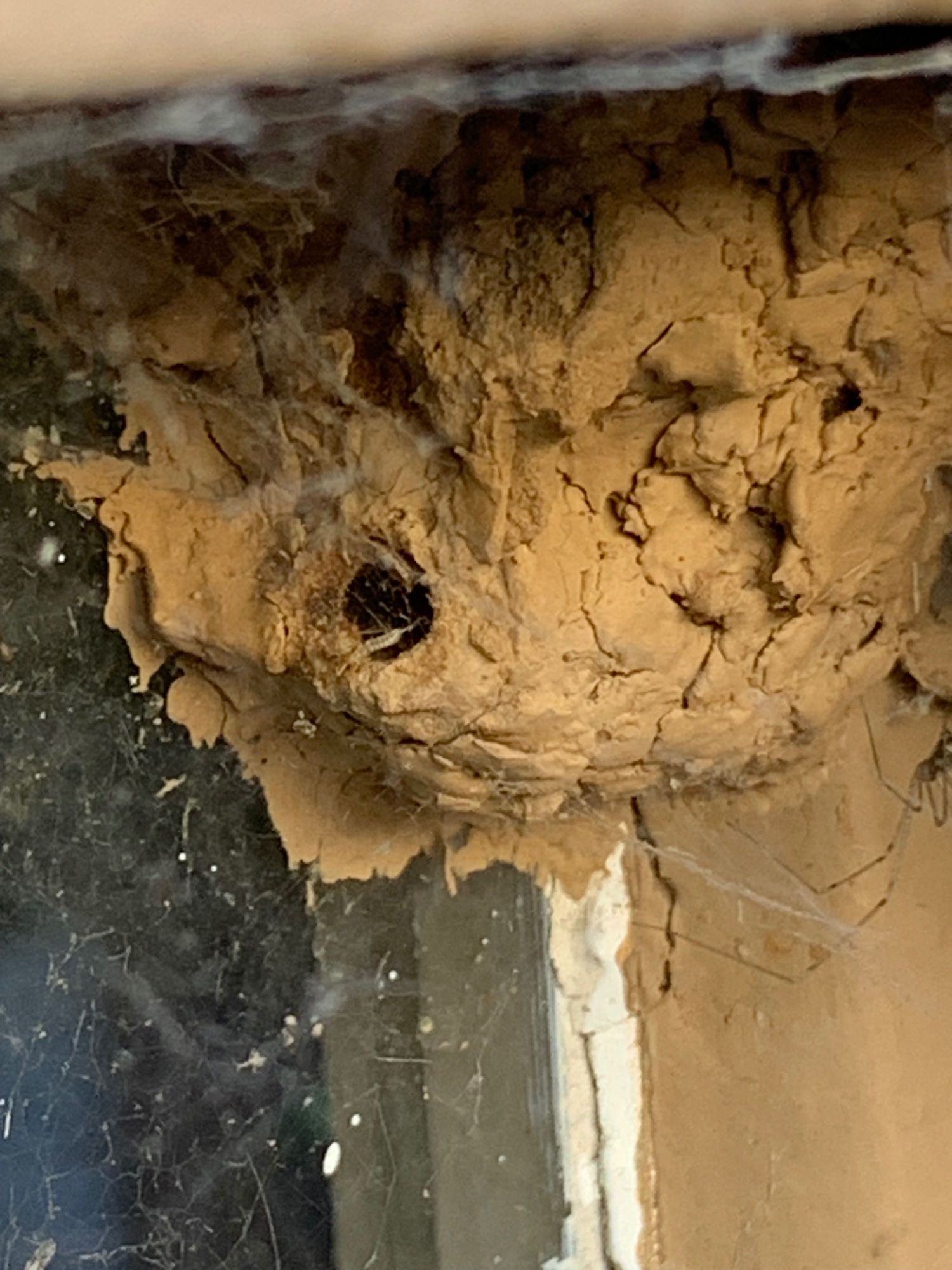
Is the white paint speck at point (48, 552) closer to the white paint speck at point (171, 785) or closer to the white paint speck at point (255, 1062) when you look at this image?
the white paint speck at point (171, 785)

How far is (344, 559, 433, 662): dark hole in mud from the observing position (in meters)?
1.03

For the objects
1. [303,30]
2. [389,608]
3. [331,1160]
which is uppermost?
[389,608]

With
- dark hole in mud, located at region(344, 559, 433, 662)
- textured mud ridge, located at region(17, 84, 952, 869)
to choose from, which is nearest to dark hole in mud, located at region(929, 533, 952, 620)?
textured mud ridge, located at region(17, 84, 952, 869)

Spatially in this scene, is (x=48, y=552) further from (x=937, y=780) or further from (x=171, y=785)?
(x=937, y=780)

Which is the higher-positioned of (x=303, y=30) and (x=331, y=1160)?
(x=303, y=30)

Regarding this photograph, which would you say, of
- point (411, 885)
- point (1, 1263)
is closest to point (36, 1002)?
point (1, 1263)

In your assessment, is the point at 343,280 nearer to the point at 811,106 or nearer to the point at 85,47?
the point at 811,106

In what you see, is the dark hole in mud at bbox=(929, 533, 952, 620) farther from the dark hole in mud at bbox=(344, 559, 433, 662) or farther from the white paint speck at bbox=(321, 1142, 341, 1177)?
the white paint speck at bbox=(321, 1142, 341, 1177)

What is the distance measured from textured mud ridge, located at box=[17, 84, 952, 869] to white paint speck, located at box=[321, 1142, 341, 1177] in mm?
284

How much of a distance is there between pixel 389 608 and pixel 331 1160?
54cm

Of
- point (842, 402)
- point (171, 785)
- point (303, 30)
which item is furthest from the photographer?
point (171, 785)

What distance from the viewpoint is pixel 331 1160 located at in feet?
3.98

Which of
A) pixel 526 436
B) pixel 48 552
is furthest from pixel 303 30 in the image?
pixel 48 552

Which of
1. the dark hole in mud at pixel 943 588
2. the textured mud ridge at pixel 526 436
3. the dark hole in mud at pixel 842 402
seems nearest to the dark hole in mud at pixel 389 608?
the textured mud ridge at pixel 526 436
